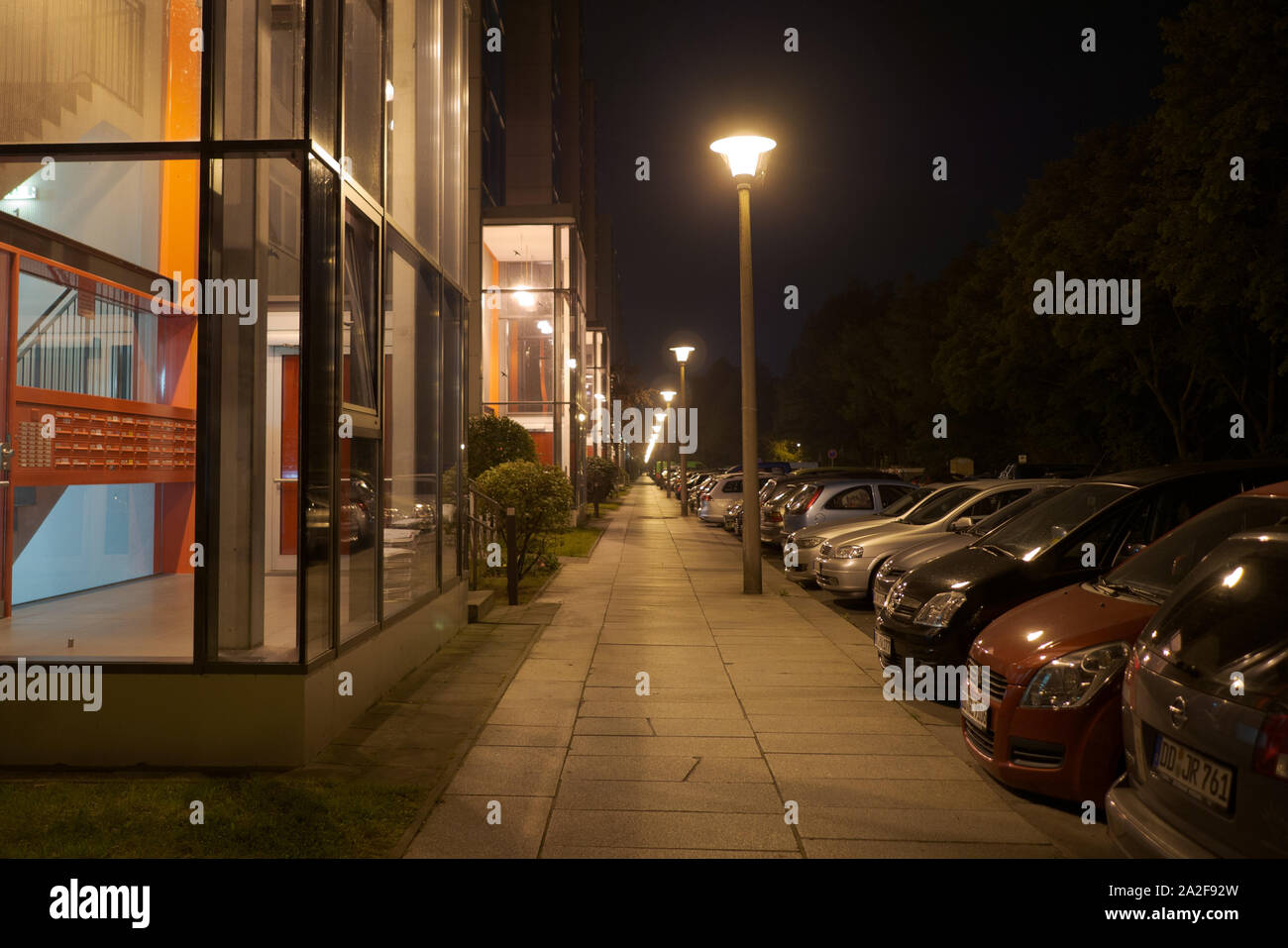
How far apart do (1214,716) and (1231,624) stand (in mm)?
377

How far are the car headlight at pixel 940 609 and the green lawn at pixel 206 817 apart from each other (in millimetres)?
3995

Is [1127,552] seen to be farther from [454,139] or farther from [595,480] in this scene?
[595,480]

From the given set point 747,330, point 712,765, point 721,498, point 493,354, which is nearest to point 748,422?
point 747,330

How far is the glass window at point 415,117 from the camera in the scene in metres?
8.59

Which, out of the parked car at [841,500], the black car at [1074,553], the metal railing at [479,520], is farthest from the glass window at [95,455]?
the parked car at [841,500]

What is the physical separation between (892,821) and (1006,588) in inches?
115

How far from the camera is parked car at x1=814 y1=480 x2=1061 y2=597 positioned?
13.1 meters

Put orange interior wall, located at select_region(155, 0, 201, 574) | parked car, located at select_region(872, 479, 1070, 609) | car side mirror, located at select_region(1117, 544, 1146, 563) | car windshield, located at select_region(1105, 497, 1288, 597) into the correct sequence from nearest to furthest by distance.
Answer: car windshield, located at select_region(1105, 497, 1288, 597), car side mirror, located at select_region(1117, 544, 1146, 563), orange interior wall, located at select_region(155, 0, 201, 574), parked car, located at select_region(872, 479, 1070, 609)

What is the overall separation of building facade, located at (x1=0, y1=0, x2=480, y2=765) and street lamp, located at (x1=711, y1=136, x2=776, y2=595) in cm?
448

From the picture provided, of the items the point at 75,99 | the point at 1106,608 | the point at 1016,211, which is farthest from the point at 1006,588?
the point at 1016,211

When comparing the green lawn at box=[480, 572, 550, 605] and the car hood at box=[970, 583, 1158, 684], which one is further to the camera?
the green lawn at box=[480, 572, 550, 605]

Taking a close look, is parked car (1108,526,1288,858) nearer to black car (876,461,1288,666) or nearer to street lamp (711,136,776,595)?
black car (876,461,1288,666)

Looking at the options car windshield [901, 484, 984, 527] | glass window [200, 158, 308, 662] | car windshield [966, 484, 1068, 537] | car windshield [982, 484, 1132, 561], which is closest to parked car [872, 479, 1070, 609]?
car windshield [966, 484, 1068, 537]

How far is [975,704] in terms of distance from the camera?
584cm
